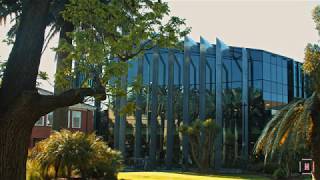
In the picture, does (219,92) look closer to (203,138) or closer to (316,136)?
(203,138)

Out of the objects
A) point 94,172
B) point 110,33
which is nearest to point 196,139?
point 94,172

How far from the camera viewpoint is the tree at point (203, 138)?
41812mm

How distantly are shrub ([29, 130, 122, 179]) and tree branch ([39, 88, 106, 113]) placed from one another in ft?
37.2

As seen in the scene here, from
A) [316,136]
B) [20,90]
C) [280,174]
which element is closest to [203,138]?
[280,174]

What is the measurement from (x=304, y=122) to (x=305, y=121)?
0.04 meters

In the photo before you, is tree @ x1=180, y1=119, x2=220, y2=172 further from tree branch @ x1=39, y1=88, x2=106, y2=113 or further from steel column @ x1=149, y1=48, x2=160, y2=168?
tree branch @ x1=39, y1=88, x2=106, y2=113

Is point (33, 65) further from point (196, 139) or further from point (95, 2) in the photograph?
point (196, 139)

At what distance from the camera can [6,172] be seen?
9391mm

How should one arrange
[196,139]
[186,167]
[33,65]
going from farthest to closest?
[186,167] < [196,139] < [33,65]

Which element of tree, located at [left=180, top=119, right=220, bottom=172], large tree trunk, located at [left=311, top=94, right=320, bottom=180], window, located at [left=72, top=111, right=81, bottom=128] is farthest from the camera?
window, located at [left=72, top=111, right=81, bottom=128]

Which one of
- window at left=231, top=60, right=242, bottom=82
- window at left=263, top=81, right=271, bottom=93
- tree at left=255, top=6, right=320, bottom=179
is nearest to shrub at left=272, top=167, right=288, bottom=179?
window at left=263, top=81, right=271, bottom=93

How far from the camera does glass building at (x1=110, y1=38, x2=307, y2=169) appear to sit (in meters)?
47.4

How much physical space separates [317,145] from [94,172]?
10932 millimetres

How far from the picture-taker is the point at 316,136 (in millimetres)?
14805
